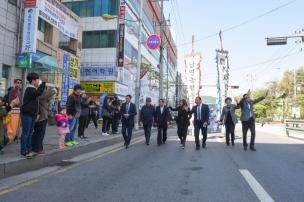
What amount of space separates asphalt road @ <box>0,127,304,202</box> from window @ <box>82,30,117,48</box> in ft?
82.4

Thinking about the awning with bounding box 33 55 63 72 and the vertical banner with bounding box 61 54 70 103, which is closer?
the awning with bounding box 33 55 63 72

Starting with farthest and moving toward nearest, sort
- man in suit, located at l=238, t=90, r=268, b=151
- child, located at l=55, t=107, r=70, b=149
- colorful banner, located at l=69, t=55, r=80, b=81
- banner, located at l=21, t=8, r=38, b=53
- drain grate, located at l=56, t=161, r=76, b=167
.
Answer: colorful banner, located at l=69, t=55, r=80, b=81 < banner, located at l=21, t=8, r=38, b=53 < man in suit, located at l=238, t=90, r=268, b=151 < child, located at l=55, t=107, r=70, b=149 < drain grate, located at l=56, t=161, r=76, b=167

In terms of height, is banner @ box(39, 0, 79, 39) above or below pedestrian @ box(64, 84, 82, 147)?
above

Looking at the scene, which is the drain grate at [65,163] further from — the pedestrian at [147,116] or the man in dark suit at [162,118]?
the man in dark suit at [162,118]

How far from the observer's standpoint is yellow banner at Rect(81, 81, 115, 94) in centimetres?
3319

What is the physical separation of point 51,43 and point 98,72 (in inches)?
397

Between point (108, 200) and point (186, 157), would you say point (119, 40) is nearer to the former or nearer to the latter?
point (186, 157)

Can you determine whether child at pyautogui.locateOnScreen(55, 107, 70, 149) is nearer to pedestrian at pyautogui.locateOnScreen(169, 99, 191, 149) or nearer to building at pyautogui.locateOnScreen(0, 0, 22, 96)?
pedestrian at pyautogui.locateOnScreen(169, 99, 191, 149)

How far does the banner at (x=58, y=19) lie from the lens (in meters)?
21.4

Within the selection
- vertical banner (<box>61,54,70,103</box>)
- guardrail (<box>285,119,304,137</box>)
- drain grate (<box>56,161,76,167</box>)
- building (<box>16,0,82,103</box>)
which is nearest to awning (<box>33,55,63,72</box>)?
building (<box>16,0,82,103</box>)

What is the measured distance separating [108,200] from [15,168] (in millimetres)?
2778

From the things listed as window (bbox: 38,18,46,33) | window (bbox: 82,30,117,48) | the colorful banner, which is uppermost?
window (bbox: 82,30,117,48)

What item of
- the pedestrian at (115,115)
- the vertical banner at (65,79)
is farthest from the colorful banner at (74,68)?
the pedestrian at (115,115)

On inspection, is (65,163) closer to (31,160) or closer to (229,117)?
(31,160)
